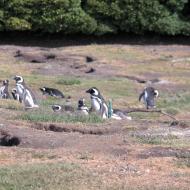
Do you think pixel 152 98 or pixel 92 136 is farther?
pixel 152 98

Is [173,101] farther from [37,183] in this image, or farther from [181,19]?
[181,19]

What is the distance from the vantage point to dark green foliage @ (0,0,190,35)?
38938 mm

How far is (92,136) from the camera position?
14156 millimetres

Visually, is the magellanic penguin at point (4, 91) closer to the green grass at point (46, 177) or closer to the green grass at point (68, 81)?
the green grass at point (68, 81)

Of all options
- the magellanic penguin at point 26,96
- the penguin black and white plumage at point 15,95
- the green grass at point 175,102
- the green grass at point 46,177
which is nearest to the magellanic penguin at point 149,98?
the green grass at point 175,102

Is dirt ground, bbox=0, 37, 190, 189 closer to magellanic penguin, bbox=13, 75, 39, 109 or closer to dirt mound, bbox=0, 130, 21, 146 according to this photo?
dirt mound, bbox=0, 130, 21, 146

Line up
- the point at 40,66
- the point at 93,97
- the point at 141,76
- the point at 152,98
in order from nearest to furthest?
the point at 93,97 → the point at 152,98 → the point at 141,76 → the point at 40,66

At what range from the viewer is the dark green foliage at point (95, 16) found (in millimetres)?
38938

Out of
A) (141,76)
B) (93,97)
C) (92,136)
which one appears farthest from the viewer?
(141,76)

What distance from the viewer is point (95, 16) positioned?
40344 mm

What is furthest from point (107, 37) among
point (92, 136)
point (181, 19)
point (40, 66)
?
point (92, 136)

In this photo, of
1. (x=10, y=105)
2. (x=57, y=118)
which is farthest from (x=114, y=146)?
(x=10, y=105)

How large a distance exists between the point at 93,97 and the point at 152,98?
7.41 feet

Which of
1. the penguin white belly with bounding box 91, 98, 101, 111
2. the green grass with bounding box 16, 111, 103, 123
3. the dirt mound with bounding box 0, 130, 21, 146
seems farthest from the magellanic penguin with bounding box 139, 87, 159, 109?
the dirt mound with bounding box 0, 130, 21, 146
